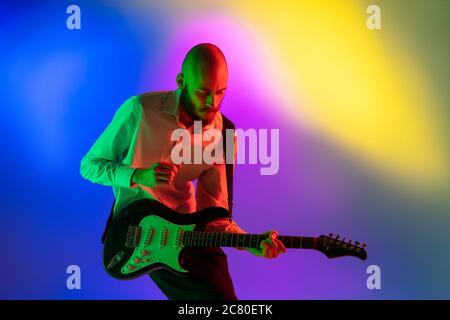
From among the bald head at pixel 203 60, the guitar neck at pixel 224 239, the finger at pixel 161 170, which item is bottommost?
the guitar neck at pixel 224 239

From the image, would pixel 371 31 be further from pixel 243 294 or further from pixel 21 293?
pixel 21 293

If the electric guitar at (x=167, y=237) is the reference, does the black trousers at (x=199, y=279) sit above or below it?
below

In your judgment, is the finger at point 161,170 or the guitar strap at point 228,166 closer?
the finger at point 161,170

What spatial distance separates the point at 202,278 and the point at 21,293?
1.15m

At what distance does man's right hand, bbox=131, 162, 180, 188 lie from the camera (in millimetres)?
3299

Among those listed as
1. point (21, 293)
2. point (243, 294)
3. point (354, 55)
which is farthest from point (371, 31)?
point (21, 293)

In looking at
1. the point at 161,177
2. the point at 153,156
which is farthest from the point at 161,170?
the point at 153,156

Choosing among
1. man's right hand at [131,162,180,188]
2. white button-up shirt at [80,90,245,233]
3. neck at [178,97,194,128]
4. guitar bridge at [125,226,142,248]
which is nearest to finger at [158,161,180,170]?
man's right hand at [131,162,180,188]

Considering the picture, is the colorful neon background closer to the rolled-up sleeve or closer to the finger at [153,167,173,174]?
the rolled-up sleeve

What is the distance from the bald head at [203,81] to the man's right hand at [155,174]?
0.35 metres

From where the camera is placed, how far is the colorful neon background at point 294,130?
11.7ft

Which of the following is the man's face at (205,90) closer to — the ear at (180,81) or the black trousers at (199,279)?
the ear at (180,81)

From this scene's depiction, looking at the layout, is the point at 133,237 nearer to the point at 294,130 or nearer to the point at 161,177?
the point at 161,177

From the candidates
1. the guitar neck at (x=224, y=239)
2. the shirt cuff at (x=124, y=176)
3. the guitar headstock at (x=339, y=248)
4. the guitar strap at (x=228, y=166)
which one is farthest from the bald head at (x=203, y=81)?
the guitar headstock at (x=339, y=248)
